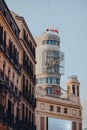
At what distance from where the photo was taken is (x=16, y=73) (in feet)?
207

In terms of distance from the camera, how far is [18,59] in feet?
213

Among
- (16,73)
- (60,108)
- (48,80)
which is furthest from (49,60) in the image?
(16,73)

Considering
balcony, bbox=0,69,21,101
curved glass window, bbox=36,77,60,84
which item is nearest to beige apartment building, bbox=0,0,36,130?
balcony, bbox=0,69,21,101

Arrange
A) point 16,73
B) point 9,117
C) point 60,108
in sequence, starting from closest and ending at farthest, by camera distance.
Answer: point 9,117, point 16,73, point 60,108

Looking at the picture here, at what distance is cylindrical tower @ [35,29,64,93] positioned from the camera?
173 meters

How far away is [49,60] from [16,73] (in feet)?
381

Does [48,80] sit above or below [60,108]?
above

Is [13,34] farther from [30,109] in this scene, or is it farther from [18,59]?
[30,109]

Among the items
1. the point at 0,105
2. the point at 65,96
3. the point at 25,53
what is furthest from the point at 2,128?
the point at 65,96

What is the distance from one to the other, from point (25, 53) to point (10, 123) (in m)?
15.9

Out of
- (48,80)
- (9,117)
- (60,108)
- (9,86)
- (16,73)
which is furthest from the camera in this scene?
(48,80)

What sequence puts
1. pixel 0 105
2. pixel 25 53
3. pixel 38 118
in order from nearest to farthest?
pixel 0 105, pixel 25 53, pixel 38 118

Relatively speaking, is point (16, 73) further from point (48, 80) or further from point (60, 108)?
point (48, 80)

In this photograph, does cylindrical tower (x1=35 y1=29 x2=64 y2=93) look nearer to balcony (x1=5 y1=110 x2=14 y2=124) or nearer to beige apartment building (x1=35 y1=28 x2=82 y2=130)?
beige apartment building (x1=35 y1=28 x2=82 y2=130)
